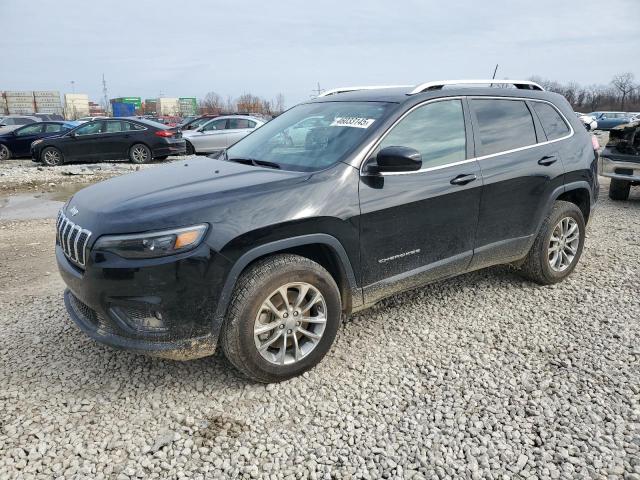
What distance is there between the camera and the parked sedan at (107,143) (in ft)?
47.3

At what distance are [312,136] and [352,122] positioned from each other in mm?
328

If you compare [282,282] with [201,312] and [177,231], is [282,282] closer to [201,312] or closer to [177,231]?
[201,312]

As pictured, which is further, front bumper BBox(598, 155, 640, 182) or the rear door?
front bumper BBox(598, 155, 640, 182)

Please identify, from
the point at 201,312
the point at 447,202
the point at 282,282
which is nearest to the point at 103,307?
the point at 201,312

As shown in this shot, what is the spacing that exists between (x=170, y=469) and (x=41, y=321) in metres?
2.16

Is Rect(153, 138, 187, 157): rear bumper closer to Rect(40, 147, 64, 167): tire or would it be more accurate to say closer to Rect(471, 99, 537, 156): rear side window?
Rect(40, 147, 64, 167): tire

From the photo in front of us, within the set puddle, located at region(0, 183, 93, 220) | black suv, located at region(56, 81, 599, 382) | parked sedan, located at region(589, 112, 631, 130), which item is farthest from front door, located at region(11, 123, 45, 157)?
parked sedan, located at region(589, 112, 631, 130)

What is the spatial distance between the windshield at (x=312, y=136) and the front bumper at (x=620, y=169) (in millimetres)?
6718

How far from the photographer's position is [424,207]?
133 inches

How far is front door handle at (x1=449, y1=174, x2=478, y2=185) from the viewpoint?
3533mm

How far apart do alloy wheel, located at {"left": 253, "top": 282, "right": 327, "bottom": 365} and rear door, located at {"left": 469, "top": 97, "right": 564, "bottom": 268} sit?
151 cm

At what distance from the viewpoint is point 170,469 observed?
2391mm

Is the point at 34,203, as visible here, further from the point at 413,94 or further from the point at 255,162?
the point at 413,94

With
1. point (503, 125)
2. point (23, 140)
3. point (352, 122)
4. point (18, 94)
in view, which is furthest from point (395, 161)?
point (18, 94)
